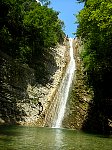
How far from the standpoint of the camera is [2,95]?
32.8 metres

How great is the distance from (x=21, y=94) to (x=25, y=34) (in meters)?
8.77

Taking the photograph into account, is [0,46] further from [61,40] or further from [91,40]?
[61,40]

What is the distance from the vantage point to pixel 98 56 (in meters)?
29.5

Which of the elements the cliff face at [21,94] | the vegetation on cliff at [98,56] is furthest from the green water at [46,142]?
the cliff face at [21,94]

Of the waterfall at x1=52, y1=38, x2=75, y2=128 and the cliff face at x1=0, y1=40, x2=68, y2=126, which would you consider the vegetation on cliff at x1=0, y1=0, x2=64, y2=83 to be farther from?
the waterfall at x1=52, y1=38, x2=75, y2=128

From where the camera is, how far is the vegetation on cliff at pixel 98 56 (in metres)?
24.0

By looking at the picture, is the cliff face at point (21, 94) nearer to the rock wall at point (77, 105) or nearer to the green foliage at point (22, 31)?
the green foliage at point (22, 31)

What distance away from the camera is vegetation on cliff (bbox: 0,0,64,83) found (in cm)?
3245

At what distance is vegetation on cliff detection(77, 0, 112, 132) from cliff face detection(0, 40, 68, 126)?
18.3 ft

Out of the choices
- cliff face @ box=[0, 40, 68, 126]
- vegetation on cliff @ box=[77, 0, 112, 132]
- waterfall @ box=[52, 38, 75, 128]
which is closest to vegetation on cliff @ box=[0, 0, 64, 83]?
cliff face @ box=[0, 40, 68, 126]

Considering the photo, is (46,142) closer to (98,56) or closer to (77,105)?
(98,56)

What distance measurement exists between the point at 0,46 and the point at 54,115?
9.42 m

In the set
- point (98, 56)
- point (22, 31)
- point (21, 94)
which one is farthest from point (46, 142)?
point (22, 31)

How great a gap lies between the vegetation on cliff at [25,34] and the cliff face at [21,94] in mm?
1410
